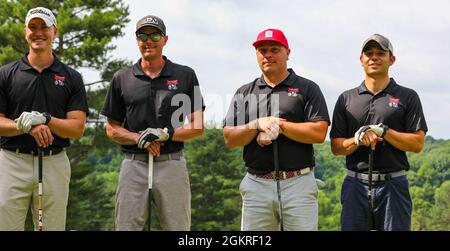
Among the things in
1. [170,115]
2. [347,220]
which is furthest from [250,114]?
[347,220]

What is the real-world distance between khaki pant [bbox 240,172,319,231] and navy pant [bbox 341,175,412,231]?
1.35ft

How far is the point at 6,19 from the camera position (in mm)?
34281

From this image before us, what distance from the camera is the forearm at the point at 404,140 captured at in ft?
23.8

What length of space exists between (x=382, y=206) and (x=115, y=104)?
111 inches

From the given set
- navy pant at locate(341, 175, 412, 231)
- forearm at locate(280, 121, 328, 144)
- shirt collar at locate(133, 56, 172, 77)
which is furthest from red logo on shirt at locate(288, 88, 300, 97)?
shirt collar at locate(133, 56, 172, 77)

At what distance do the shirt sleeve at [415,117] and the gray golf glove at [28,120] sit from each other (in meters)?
3.53

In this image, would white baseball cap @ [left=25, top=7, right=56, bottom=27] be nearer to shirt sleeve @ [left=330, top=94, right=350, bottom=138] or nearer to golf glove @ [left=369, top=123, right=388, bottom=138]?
shirt sleeve @ [left=330, top=94, right=350, bottom=138]

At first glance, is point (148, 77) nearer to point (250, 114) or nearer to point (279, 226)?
point (250, 114)

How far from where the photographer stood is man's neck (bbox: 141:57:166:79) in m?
7.52

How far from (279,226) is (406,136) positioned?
1497 mm

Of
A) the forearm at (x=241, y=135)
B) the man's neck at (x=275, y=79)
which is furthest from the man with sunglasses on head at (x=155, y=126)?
the man's neck at (x=275, y=79)

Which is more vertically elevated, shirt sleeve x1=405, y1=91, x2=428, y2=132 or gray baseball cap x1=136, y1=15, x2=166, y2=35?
gray baseball cap x1=136, y1=15, x2=166, y2=35
